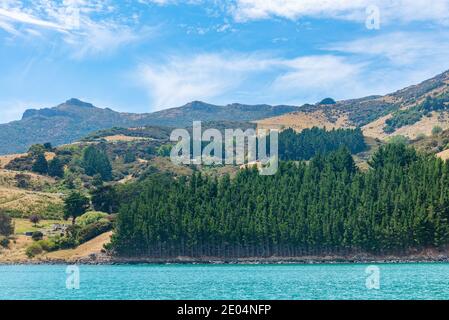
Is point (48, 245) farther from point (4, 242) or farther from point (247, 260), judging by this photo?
point (247, 260)

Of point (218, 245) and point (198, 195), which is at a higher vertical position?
point (198, 195)

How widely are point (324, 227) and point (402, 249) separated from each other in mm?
17635

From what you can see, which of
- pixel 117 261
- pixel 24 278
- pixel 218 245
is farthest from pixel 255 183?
pixel 24 278

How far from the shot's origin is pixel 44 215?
7485 inches

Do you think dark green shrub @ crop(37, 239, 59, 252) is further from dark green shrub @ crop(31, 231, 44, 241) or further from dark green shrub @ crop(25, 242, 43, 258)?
dark green shrub @ crop(31, 231, 44, 241)

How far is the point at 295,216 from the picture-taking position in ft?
509

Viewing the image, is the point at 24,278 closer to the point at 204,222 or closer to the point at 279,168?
the point at 204,222

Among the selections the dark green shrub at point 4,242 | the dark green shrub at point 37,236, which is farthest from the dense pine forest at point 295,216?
the dark green shrub at point 4,242

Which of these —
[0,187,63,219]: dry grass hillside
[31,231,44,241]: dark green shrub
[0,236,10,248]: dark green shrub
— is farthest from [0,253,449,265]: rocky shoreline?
[0,187,63,219]: dry grass hillside

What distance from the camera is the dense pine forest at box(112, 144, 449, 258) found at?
14575cm

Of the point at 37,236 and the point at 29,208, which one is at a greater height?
the point at 29,208

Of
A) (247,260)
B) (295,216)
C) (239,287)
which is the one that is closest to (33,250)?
(247,260)

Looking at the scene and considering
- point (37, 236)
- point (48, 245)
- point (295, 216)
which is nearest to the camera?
point (295, 216)

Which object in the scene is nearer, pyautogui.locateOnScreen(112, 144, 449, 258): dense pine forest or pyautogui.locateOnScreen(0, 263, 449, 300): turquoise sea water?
pyautogui.locateOnScreen(0, 263, 449, 300): turquoise sea water
